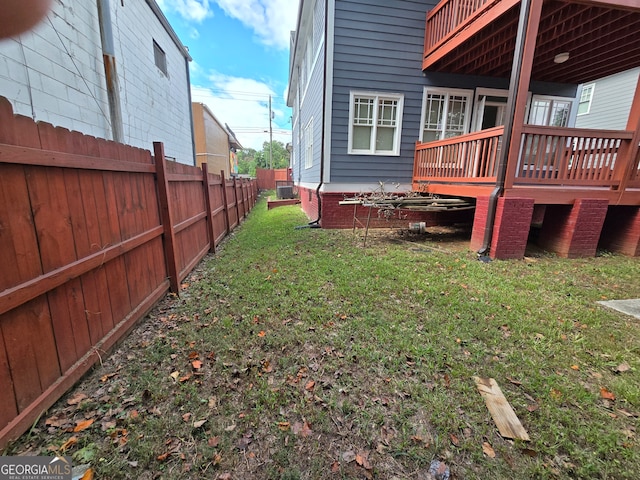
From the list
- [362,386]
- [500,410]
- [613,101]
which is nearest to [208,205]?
[362,386]

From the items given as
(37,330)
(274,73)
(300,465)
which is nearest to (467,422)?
(300,465)

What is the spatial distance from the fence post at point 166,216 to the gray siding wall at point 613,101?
1655cm

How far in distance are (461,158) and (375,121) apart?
8.02 feet

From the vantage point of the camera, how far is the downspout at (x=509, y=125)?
4375mm

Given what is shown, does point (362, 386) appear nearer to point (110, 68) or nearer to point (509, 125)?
point (509, 125)

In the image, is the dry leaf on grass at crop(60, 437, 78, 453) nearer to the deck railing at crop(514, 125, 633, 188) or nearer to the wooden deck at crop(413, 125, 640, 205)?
the wooden deck at crop(413, 125, 640, 205)

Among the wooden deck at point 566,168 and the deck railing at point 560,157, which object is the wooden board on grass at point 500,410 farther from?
the deck railing at point 560,157

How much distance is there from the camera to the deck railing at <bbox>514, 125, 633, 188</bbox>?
16.1 ft

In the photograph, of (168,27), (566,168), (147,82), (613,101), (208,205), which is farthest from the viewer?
(613,101)

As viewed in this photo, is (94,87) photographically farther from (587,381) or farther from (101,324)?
(587,381)

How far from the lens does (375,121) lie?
7.28 meters

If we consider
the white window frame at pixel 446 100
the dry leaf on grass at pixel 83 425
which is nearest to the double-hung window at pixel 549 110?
the white window frame at pixel 446 100

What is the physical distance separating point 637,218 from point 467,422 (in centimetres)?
625

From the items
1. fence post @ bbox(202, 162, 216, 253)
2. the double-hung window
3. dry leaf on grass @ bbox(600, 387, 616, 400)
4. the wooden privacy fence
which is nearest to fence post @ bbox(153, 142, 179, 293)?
the wooden privacy fence
